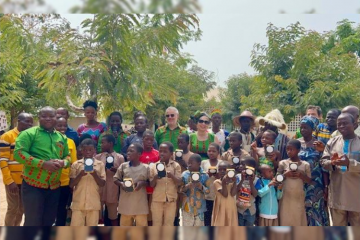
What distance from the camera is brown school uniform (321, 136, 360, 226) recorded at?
4484 mm

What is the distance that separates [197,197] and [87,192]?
122 centimetres

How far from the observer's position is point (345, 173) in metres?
4.52

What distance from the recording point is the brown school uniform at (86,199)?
4.71 meters

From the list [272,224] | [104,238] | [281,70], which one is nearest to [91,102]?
[104,238]

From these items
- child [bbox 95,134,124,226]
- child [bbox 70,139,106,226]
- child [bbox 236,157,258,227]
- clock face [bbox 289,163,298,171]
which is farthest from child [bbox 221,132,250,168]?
child [bbox 70,139,106,226]

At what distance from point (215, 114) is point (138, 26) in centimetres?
182

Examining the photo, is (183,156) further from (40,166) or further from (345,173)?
(345,173)

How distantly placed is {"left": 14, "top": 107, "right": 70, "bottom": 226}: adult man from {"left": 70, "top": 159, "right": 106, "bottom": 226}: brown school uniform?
10.4 inches

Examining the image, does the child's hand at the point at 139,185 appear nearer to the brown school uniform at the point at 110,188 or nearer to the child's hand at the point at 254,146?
the brown school uniform at the point at 110,188

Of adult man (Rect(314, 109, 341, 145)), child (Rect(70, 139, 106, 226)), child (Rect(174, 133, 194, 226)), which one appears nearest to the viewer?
child (Rect(70, 139, 106, 226))

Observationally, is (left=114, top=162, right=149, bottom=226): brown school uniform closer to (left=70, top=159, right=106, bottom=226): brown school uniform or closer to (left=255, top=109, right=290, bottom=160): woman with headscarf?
(left=70, top=159, right=106, bottom=226): brown school uniform

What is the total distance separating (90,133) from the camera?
5.57 metres

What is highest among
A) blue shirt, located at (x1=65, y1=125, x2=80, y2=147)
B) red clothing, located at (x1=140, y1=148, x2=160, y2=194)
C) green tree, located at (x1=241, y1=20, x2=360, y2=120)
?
green tree, located at (x1=241, y1=20, x2=360, y2=120)

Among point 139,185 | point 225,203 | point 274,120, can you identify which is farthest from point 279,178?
point 139,185
